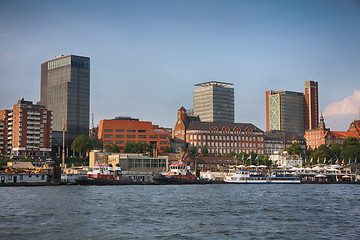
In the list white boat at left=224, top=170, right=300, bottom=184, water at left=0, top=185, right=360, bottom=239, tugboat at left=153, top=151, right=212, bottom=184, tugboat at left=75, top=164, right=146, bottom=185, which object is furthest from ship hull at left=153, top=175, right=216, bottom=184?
water at left=0, top=185, right=360, bottom=239

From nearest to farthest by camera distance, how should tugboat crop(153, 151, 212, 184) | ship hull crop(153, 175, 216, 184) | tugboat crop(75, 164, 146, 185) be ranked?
1. tugboat crop(75, 164, 146, 185)
2. ship hull crop(153, 175, 216, 184)
3. tugboat crop(153, 151, 212, 184)

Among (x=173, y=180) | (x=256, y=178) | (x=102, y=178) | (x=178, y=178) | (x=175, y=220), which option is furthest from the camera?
(x=256, y=178)

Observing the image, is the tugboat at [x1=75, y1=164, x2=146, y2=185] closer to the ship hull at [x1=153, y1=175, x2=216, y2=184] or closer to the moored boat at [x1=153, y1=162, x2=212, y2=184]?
the ship hull at [x1=153, y1=175, x2=216, y2=184]

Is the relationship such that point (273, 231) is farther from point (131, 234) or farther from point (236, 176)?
point (236, 176)

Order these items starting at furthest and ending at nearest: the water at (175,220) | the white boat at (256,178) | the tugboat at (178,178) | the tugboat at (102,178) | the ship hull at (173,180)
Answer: the white boat at (256,178) → the tugboat at (178,178) → the ship hull at (173,180) → the tugboat at (102,178) → the water at (175,220)

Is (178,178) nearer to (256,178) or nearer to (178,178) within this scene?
(178,178)

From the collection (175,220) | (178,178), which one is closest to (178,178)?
(178,178)

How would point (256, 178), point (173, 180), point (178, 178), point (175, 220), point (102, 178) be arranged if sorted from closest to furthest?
point (175, 220) < point (102, 178) < point (173, 180) < point (178, 178) < point (256, 178)

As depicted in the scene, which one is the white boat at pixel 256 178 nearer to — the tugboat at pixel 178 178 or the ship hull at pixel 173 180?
the tugboat at pixel 178 178

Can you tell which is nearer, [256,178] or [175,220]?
[175,220]

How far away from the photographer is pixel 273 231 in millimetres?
53469

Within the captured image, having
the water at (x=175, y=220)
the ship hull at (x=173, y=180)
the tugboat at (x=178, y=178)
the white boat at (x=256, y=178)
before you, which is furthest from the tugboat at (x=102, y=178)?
the water at (x=175, y=220)

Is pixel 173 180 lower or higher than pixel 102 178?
lower

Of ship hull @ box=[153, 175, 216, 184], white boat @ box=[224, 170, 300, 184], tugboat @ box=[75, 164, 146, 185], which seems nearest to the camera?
tugboat @ box=[75, 164, 146, 185]
